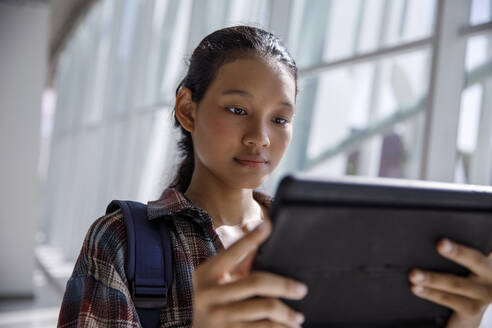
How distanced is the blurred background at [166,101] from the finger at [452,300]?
114 centimetres

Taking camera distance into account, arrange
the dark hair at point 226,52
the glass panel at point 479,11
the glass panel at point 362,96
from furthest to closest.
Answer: the glass panel at point 362,96 < the glass panel at point 479,11 < the dark hair at point 226,52

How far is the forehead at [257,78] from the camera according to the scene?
133cm

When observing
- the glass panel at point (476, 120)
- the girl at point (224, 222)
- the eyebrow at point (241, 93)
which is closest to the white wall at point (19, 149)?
the glass panel at point (476, 120)

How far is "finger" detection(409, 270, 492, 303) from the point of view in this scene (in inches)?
33.8

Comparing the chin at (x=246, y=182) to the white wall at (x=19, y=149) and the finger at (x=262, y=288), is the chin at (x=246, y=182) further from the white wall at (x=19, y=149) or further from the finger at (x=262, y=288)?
the white wall at (x=19, y=149)

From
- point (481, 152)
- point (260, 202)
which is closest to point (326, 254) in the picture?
point (260, 202)

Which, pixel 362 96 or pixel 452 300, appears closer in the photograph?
pixel 452 300

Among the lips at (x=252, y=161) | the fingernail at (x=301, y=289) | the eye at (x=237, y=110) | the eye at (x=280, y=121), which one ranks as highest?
the eye at (x=237, y=110)

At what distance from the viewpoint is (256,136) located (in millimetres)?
1289

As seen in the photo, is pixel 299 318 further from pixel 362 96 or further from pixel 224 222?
pixel 362 96

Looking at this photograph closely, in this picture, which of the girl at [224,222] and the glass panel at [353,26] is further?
the glass panel at [353,26]

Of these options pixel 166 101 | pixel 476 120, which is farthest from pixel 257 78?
pixel 166 101

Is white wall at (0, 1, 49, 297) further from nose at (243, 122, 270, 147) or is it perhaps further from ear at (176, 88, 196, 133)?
nose at (243, 122, 270, 147)

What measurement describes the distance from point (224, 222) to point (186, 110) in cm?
32
